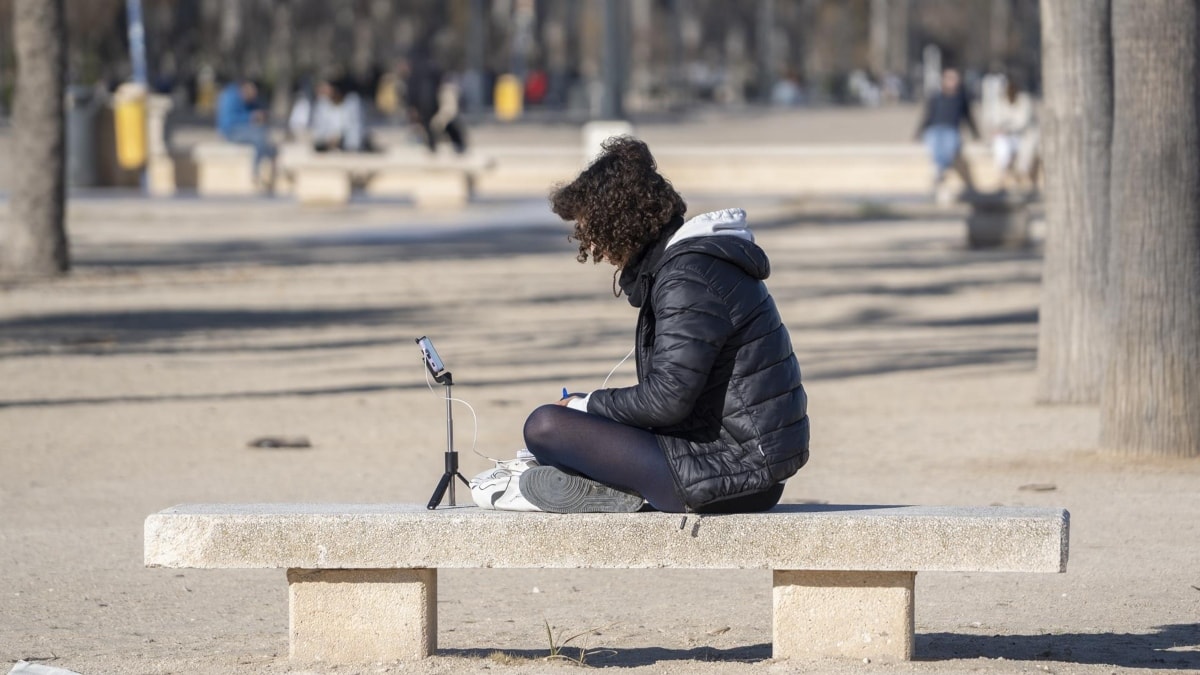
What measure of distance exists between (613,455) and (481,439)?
464 cm

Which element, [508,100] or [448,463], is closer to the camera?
[448,463]

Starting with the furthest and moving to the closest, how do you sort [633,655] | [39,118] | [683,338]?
[39,118]
[633,655]
[683,338]

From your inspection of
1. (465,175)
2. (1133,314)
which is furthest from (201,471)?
(465,175)

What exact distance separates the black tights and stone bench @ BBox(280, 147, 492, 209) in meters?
20.9

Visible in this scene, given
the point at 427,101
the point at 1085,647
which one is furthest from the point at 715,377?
the point at 427,101

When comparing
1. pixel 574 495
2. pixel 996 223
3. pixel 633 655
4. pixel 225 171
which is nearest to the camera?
pixel 574 495

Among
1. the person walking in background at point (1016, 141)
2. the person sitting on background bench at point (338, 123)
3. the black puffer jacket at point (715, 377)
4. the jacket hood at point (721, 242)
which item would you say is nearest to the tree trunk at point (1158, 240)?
the black puffer jacket at point (715, 377)

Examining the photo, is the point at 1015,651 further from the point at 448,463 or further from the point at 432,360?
the point at 432,360

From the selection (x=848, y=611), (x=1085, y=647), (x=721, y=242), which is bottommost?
(x=1085, y=647)

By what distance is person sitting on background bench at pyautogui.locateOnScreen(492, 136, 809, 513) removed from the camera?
464 cm

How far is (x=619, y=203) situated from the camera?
15.5 ft

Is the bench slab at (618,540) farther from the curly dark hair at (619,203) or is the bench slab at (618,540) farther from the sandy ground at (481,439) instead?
the curly dark hair at (619,203)

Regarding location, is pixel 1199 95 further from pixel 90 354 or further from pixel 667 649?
pixel 90 354

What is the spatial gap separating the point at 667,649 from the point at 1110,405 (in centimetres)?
379
